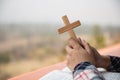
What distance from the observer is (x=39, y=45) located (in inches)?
58.7

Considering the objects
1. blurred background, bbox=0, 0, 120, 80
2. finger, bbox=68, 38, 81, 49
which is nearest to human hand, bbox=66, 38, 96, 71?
finger, bbox=68, 38, 81, 49

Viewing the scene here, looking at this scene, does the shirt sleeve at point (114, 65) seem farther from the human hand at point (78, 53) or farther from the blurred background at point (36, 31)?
the blurred background at point (36, 31)

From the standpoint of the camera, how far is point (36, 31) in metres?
1.49

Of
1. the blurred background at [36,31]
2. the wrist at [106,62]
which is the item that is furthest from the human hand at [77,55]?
the blurred background at [36,31]

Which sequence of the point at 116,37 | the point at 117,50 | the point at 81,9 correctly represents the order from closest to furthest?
the point at 117,50, the point at 81,9, the point at 116,37

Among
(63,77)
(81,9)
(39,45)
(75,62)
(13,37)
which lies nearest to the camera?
(75,62)

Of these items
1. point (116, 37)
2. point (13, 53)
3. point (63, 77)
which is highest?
point (13, 53)

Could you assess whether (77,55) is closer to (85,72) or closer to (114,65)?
(85,72)

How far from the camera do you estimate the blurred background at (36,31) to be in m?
1.37

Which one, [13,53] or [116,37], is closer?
[13,53]

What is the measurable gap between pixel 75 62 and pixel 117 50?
3.23 feet

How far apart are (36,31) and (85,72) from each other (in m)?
0.87

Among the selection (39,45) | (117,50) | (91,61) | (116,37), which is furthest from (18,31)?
(116,37)

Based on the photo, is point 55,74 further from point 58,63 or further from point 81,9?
point 81,9
